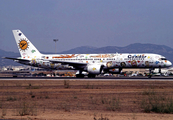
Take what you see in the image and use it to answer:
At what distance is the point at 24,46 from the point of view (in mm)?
53000

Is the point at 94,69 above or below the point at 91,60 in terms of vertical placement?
below

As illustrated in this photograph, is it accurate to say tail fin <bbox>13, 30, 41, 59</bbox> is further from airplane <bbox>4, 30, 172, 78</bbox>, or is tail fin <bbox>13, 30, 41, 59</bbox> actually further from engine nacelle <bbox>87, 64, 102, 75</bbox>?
engine nacelle <bbox>87, 64, 102, 75</bbox>

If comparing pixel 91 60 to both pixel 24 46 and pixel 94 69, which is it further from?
pixel 24 46

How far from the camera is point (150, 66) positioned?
44938 millimetres

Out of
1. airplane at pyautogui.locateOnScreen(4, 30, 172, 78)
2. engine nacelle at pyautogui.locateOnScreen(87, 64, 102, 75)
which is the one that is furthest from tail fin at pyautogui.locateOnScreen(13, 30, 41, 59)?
engine nacelle at pyautogui.locateOnScreen(87, 64, 102, 75)

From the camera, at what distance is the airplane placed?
44.7 meters

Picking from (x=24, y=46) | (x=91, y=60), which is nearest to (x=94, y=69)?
(x=91, y=60)

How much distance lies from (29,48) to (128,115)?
41654 millimetres

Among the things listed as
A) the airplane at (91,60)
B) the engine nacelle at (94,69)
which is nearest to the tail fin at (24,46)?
the airplane at (91,60)

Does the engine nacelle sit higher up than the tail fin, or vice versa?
the tail fin

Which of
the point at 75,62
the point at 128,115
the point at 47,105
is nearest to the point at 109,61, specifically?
the point at 75,62

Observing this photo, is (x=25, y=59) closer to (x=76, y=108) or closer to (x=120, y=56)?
(x=120, y=56)

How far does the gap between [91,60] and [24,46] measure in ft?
47.1

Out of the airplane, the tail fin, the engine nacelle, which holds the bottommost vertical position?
the engine nacelle
